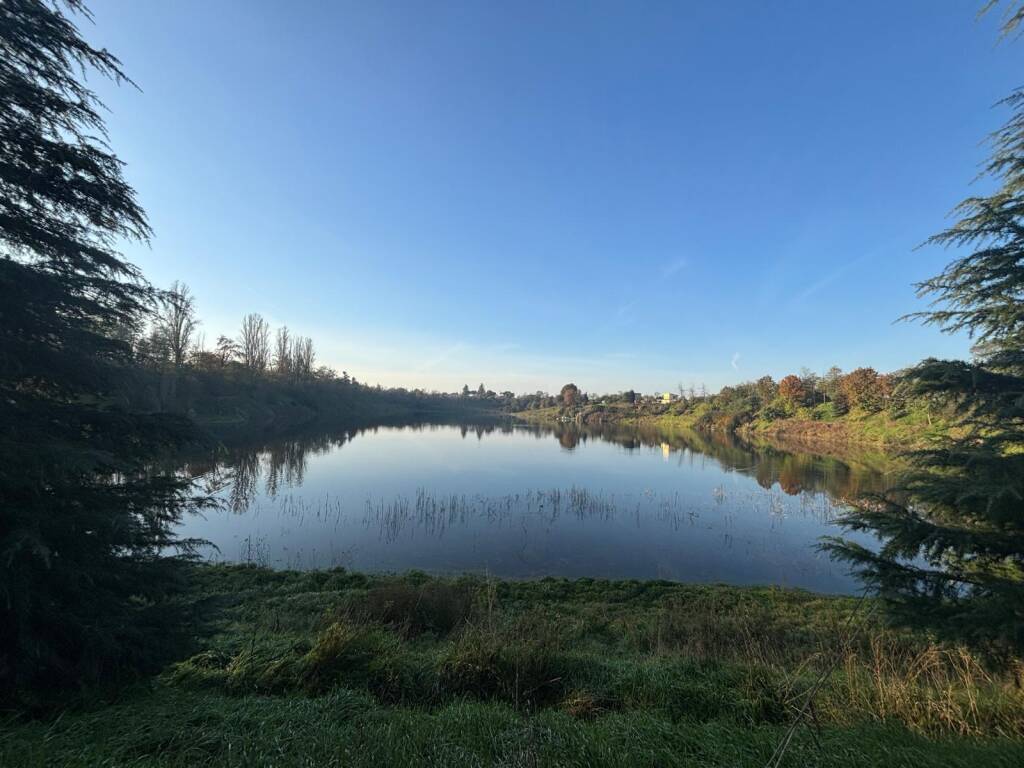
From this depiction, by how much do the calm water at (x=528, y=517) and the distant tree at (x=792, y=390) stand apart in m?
44.3

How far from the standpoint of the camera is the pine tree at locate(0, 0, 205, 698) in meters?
3.24

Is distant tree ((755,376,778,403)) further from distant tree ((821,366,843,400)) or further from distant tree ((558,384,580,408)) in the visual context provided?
distant tree ((558,384,580,408))

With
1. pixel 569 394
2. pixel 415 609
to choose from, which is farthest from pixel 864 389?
pixel 569 394

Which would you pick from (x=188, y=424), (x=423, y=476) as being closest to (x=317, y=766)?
(x=188, y=424)

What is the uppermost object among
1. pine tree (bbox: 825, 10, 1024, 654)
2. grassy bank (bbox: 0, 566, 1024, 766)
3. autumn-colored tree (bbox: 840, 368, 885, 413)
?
autumn-colored tree (bbox: 840, 368, 885, 413)

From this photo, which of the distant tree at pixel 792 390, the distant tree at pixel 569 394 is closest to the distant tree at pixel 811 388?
the distant tree at pixel 792 390

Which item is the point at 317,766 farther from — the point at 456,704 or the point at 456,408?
the point at 456,408

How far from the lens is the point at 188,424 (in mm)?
4387

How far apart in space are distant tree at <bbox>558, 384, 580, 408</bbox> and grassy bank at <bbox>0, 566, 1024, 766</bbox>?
133559mm

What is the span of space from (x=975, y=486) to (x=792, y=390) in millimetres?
80810

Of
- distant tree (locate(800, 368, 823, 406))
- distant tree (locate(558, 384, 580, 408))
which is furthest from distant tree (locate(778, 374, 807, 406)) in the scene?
distant tree (locate(558, 384, 580, 408))

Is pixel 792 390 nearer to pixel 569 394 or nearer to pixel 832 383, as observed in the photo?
pixel 832 383

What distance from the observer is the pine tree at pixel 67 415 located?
3244 mm

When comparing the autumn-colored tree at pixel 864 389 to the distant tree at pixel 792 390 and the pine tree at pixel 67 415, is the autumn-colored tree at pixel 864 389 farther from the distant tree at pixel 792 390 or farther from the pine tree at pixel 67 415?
the pine tree at pixel 67 415
